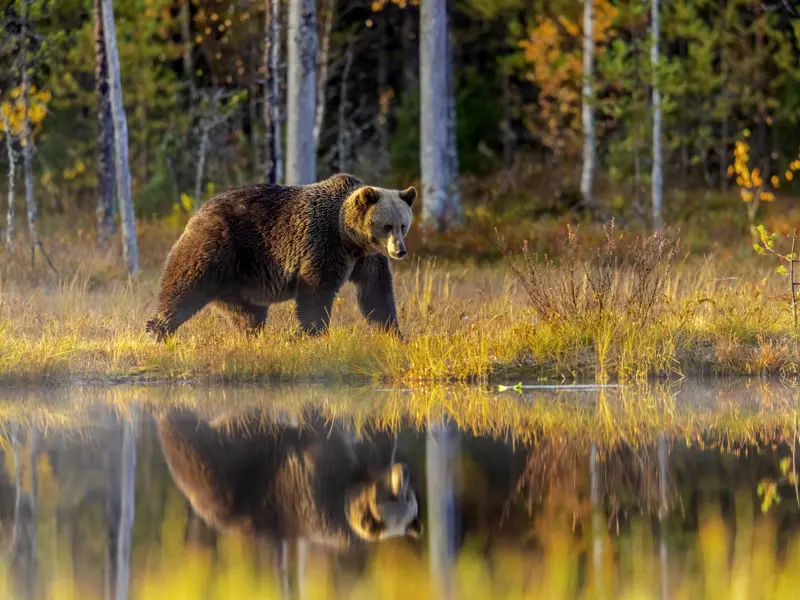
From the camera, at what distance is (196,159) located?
30.6 metres

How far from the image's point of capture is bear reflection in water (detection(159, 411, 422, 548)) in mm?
5957

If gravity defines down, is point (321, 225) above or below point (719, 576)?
above

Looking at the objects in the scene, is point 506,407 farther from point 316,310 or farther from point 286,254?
point 286,254

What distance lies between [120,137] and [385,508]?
35.1 feet

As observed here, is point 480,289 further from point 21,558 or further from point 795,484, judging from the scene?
point 21,558

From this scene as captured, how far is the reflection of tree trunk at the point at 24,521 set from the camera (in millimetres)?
5188

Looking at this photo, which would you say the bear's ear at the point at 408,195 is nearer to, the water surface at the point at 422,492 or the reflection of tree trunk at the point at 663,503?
the water surface at the point at 422,492

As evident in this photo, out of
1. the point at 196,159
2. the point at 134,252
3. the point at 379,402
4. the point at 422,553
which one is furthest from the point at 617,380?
the point at 196,159

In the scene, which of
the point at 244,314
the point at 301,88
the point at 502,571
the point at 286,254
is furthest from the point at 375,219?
the point at 301,88

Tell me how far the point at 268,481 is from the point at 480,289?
805 centimetres

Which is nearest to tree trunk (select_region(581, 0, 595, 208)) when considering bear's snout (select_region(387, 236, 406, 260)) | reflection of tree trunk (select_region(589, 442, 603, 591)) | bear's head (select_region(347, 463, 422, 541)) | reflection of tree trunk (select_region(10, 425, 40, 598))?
bear's snout (select_region(387, 236, 406, 260))

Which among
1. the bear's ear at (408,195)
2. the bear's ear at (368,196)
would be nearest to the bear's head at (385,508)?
the bear's ear at (368,196)

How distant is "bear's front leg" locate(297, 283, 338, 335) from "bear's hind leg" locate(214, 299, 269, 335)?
63 centimetres

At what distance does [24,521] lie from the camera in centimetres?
607
